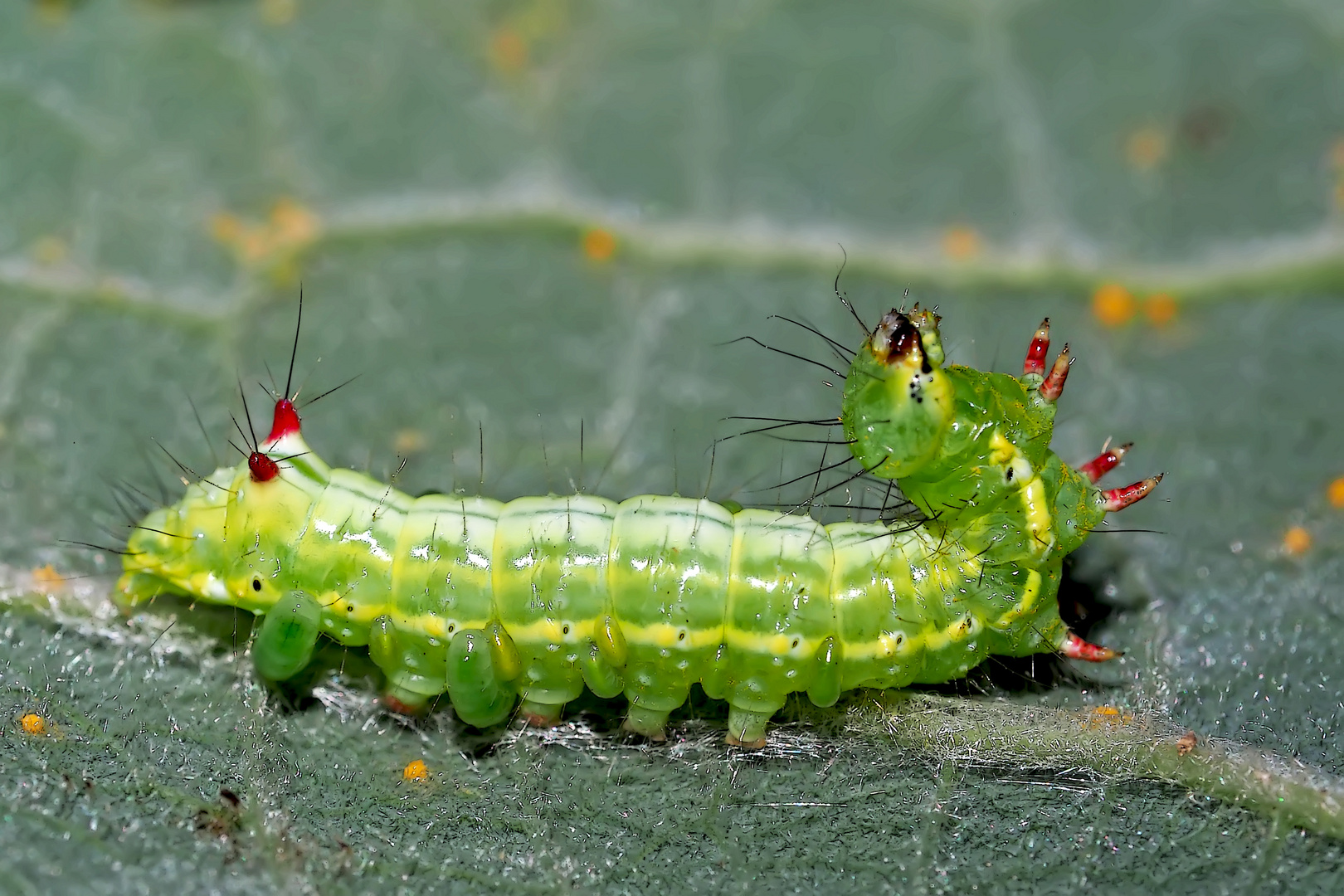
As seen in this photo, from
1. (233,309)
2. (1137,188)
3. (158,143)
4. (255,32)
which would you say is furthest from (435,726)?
(1137,188)

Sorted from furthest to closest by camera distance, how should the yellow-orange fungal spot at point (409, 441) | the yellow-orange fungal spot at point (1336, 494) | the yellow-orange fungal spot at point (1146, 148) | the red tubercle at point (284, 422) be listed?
the yellow-orange fungal spot at point (1146, 148), the yellow-orange fungal spot at point (409, 441), the yellow-orange fungal spot at point (1336, 494), the red tubercle at point (284, 422)

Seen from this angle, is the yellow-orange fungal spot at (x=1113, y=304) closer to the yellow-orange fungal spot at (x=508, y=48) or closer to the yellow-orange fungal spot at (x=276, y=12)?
the yellow-orange fungal spot at (x=508, y=48)

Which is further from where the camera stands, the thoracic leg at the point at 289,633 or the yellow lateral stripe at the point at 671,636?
the thoracic leg at the point at 289,633

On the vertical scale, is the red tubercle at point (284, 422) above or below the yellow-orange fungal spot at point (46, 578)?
above

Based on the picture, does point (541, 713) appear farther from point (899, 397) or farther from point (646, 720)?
point (899, 397)

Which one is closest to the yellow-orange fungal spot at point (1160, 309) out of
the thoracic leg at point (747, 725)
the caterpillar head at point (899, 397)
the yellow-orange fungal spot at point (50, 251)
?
the caterpillar head at point (899, 397)

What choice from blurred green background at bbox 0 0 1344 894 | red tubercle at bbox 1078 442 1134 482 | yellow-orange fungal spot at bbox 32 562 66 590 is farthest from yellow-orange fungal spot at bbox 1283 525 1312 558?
yellow-orange fungal spot at bbox 32 562 66 590
